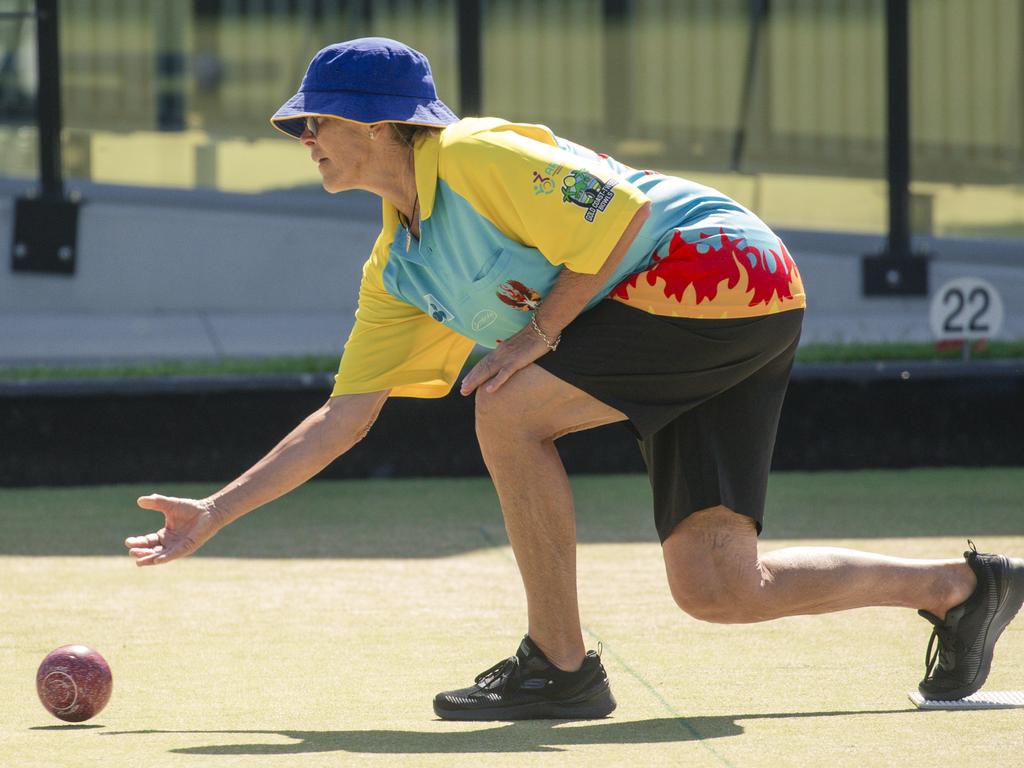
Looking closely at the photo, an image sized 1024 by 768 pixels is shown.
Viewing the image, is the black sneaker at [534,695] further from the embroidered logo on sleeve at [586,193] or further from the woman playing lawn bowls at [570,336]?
the embroidered logo on sleeve at [586,193]

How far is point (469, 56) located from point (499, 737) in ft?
17.5

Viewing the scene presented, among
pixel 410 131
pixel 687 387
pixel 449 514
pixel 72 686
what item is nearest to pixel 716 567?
pixel 687 387

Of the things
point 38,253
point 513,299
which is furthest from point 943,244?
point 513,299

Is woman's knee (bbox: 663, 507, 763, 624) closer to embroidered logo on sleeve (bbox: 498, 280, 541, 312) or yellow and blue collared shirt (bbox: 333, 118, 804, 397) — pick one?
yellow and blue collared shirt (bbox: 333, 118, 804, 397)

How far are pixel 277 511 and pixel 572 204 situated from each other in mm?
3225

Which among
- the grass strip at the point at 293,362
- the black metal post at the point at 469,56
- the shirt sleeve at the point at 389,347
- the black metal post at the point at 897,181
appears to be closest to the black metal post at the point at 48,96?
the grass strip at the point at 293,362

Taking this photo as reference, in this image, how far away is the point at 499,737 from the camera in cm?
355

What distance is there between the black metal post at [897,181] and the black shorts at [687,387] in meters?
4.72

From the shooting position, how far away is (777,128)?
8.57m

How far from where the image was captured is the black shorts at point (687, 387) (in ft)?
11.6

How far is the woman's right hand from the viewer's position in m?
3.51

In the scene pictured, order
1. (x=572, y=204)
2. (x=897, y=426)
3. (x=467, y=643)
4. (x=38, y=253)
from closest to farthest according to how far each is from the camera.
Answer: (x=572, y=204) < (x=467, y=643) < (x=897, y=426) < (x=38, y=253)

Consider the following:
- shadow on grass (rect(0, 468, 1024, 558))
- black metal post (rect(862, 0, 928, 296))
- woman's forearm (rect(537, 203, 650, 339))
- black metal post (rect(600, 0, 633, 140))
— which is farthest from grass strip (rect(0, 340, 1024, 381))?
woman's forearm (rect(537, 203, 650, 339))

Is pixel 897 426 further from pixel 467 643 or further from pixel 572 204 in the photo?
pixel 572 204
